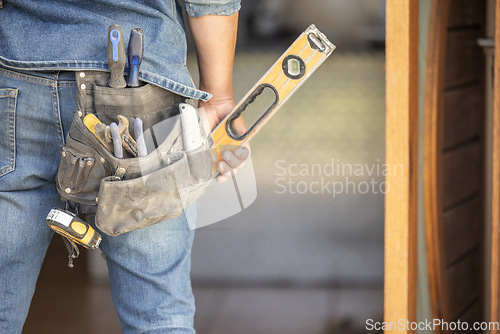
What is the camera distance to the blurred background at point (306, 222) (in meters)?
2.31

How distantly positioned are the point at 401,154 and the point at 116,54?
0.61 metres

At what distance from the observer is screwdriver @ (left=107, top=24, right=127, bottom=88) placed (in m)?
0.92

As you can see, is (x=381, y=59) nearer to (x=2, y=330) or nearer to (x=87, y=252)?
(x=87, y=252)

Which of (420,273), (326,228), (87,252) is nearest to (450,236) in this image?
(420,273)

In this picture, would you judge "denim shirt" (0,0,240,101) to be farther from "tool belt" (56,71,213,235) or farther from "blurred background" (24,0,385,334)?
"blurred background" (24,0,385,334)

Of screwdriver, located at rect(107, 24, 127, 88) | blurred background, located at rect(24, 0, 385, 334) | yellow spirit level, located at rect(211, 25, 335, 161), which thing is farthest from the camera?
blurred background, located at rect(24, 0, 385, 334)

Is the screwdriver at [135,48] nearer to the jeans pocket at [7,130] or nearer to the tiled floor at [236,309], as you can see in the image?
the jeans pocket at [7,130]

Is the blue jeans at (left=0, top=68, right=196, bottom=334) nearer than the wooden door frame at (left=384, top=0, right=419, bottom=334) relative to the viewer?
Yes

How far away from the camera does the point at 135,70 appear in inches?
37.8

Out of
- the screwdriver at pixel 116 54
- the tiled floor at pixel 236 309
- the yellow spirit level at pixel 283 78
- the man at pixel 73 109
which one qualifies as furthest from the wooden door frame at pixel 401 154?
the tiled floor at pixel 236 309

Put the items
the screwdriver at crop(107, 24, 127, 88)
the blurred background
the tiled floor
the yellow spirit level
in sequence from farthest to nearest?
the blurred background → the tiled floor → the yellow spirit level → the screwdriver at crop(107, 24, 127, 88)

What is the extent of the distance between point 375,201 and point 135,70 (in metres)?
2.03

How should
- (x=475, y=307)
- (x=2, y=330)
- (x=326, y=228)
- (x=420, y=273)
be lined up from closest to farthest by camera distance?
1. (x=2, y=330)
2. (x=420, y=273)
3. (x=475, y=307)
4. (x=326, y=228)

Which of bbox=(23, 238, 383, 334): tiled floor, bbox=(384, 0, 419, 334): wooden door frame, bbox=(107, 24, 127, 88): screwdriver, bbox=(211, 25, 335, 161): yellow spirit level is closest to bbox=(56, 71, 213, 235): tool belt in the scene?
bbox=(107, 24, 127, 88): screwdriver
